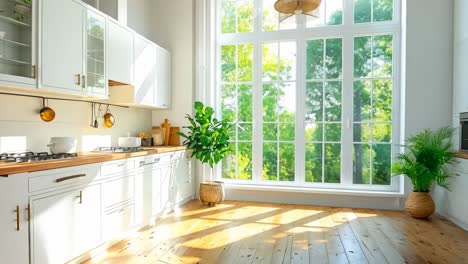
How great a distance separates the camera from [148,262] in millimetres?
2398

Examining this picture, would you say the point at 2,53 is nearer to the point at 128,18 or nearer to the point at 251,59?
the point at 128,18

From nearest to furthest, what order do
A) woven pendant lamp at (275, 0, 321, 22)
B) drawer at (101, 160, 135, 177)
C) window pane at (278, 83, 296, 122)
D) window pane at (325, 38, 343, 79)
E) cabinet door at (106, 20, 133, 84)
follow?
woven pendant lamp at (275, 0, 321, 22)
drawer at (101, 160, 135, 177)
cabinet door at (106, 20, 133, 84)
window pane at (325, 38, 343, 79)
window pane at (278, 83, 296, 122)

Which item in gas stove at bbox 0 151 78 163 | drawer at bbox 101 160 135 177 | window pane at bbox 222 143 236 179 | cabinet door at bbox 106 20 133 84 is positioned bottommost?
window pane at bbox 222 143 236 179

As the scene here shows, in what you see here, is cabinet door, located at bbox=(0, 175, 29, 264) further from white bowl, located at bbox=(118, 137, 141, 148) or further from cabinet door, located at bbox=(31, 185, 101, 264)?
white bowl, located at bbox=(118, 137, 141, 148)

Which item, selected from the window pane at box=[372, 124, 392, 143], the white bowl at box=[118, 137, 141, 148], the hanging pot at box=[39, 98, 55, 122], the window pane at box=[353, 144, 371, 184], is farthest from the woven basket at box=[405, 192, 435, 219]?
the hanging pot at box=[39, 98, 55, 122]

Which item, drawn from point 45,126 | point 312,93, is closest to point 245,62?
point 312,93

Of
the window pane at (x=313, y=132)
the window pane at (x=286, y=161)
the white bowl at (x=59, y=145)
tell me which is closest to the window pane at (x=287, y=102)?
the window pane at (x=313, y=132)

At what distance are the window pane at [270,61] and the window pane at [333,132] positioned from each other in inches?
43.9

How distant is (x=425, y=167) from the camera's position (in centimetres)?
349

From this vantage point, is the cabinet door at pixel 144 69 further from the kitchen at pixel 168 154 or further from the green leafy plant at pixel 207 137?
the green leafy plant at pixel 207 137

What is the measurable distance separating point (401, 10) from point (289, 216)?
326cm

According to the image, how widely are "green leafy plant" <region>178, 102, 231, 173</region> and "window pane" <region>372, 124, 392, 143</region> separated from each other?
2.15m

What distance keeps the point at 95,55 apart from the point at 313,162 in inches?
128

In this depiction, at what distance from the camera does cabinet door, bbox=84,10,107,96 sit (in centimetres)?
283
